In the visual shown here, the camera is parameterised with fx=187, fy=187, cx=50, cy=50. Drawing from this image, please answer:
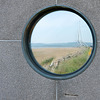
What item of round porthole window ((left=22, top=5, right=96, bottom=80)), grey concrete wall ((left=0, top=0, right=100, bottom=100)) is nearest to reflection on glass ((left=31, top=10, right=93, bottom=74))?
round porthole window ((left=22, top=5, right=96, bottom=80))

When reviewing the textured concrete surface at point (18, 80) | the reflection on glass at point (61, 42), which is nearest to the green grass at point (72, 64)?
the reflection on glass at point (61, 42)

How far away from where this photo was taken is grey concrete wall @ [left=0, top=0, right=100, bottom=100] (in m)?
4.12

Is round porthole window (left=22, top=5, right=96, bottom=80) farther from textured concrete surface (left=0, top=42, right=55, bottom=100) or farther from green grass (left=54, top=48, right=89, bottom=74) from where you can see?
textured concrete surface (left=0, top=42, right=55, bottom=100)

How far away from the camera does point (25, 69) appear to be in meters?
4.52

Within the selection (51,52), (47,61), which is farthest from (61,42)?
(47,61)

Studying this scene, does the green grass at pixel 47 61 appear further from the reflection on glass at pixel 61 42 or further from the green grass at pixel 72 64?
the green grass at pixel 72 64

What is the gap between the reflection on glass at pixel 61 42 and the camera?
14.0 ft

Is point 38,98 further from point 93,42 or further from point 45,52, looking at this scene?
point 93,42

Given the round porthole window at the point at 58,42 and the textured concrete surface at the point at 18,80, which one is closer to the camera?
the round porthole window at the point at 58,42

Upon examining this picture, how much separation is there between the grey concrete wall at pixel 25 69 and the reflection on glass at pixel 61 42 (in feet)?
0.89

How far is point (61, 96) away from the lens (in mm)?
4328

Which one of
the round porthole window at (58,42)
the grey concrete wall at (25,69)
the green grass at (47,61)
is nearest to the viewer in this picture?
the grey concrete wall at (25,69)

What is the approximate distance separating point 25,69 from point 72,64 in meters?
1.14

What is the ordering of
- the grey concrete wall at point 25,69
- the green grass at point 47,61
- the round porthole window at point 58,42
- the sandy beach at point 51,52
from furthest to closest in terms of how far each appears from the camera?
the green grass at point 47,61
the sandy beach at point 51,52
the round porthole window at point 58,42
the grey concrete wall at point 25,69
